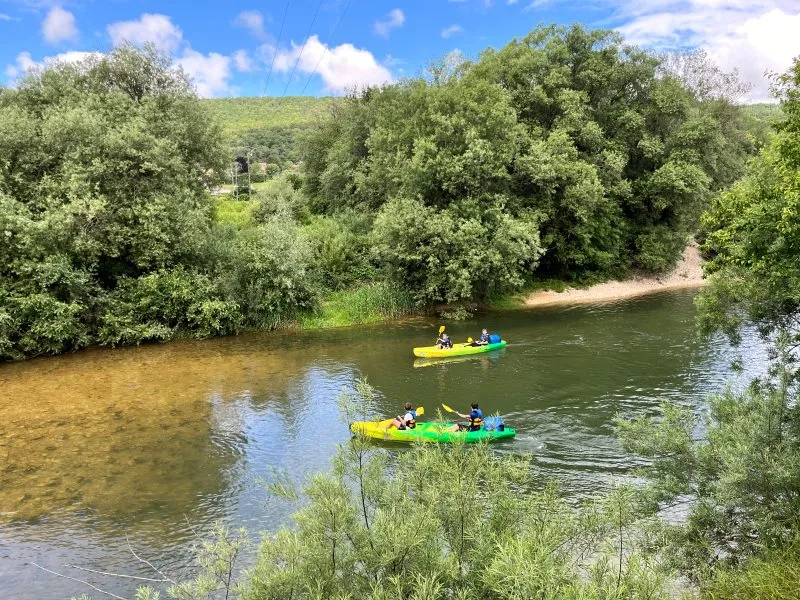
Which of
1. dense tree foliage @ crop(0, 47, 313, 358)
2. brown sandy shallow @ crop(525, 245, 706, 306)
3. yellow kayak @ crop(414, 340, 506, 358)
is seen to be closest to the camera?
yellow kayak @ crop(414, 340, 506, 358)

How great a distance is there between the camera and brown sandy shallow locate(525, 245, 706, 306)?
1414 inches

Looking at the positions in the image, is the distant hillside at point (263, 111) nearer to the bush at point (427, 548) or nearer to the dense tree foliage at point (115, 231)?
the dense tree foliage at point (115, 231)

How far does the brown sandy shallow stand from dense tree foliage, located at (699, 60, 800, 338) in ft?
72.3

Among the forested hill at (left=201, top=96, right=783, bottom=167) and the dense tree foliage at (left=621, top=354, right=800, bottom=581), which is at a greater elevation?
the forested hill at (left=201, top=96, right=783, bottom=167)

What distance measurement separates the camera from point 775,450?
877 centimetres

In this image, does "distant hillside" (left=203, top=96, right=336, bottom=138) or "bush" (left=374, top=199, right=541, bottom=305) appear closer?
"bush" (left=374, top=199, right=541, bottom=305)

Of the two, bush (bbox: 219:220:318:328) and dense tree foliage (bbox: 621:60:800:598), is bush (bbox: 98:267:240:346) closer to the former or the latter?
bush (bbox: 219:220:318:328)

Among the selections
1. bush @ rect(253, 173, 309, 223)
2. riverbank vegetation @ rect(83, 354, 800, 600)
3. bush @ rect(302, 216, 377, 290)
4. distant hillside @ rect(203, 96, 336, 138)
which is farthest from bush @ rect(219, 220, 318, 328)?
distant hillside @ rect(203, 96, 336, 138)

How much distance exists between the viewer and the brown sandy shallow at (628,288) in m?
35.9

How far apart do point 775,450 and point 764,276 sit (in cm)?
445

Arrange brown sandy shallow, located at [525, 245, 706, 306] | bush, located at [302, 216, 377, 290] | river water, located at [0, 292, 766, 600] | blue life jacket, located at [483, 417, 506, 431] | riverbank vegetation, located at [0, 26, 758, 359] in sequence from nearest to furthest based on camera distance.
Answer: river water, located at [0, 292, 766, 600] → blue life jacket, located at [483, 417, 506, 431] → riverbank vegetation, located at [0, 26, 758, 359] → bush, located at [302, 216, 377, 290] → brown sandy shallow, located at [525, 245, 706, 306]

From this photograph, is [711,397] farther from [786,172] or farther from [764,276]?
[786,172]

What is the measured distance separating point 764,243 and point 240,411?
50.5 ft

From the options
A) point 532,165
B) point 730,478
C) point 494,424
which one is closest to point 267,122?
point 532,165
